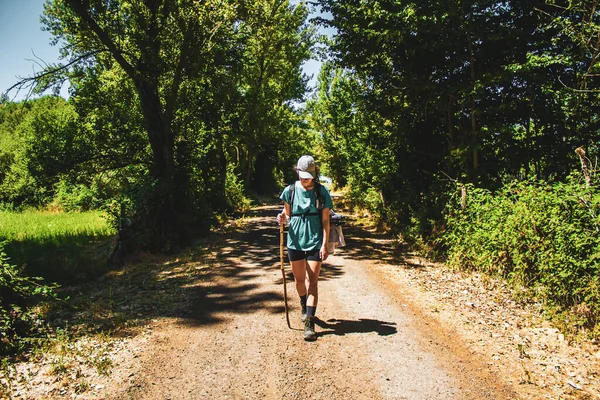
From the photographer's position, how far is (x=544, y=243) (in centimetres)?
569

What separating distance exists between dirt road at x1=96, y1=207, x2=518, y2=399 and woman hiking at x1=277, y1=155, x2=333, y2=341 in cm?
59

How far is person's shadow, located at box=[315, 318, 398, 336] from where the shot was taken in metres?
5.02

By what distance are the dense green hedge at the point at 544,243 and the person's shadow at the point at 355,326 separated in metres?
2.51

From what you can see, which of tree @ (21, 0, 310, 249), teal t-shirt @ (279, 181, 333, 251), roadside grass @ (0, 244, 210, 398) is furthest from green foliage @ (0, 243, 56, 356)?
tree @ (21, 0, 310, 249)

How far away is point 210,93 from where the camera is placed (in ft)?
46.5

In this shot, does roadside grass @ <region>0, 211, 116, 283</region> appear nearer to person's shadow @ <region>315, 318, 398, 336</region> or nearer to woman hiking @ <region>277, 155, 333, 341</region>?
woman hiking @ <region>277, 155, 333, 341</region>

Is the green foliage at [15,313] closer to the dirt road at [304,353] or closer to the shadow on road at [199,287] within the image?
the shadow on road at [199,287]

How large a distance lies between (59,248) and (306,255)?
984 cm

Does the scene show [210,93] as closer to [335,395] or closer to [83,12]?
[83,12]

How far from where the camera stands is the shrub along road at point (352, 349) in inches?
148

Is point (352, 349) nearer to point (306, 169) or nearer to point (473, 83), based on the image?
point (306, 169)

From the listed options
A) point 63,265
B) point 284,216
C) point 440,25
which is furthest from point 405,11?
point 63,265

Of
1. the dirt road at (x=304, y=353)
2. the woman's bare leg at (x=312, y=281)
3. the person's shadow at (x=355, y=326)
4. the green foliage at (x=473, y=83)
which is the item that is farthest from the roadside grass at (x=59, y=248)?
the green foliage at (x=473, y=83)

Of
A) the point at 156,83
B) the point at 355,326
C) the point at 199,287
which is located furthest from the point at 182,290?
the point at 156,83
